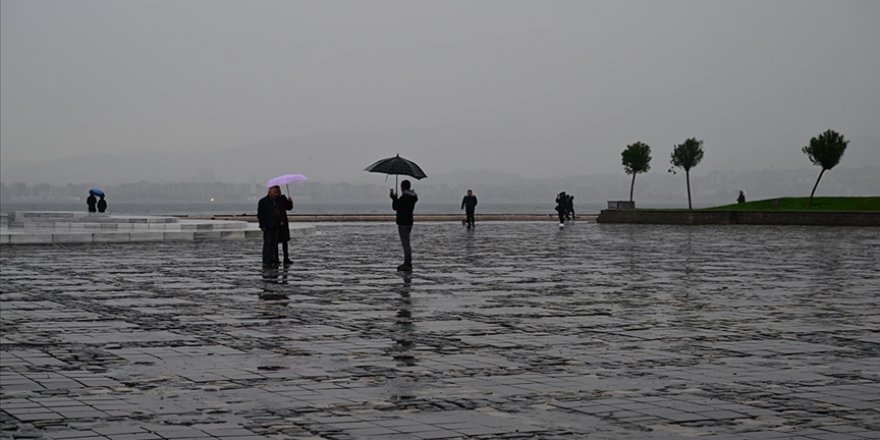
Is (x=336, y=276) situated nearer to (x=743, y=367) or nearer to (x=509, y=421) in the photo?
(x=743, y=367)

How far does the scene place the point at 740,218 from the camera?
5112cm

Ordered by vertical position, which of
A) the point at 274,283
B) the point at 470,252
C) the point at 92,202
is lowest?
the point at 274,283

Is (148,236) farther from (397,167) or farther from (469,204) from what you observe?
(469,204)

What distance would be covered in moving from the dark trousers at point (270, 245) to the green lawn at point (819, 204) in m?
37.0

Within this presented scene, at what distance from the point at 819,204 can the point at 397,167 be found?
1422 inches

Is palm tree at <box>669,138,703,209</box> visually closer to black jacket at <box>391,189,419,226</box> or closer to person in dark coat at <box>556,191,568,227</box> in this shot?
person in dark coat at <box>556,191,568,227</box>

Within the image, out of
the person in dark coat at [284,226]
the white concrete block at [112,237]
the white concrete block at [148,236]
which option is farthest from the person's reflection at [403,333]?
the white concrete block at [148,236]

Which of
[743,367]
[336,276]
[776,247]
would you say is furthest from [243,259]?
[743,367]

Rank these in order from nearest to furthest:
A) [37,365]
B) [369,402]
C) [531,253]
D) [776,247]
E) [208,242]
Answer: [369,402] → [37,365] → [531,253] → [776,247] → [208,242]

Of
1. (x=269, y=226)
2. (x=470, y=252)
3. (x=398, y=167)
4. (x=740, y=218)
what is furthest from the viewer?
(x=740, y=218)

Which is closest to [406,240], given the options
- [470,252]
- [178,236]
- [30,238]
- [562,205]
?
[470,252]

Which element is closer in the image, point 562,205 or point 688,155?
point 562,205

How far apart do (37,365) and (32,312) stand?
4179mm

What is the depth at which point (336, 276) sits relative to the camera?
1925cm
